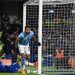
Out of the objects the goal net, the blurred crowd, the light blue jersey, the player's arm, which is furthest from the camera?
the blurred crowd

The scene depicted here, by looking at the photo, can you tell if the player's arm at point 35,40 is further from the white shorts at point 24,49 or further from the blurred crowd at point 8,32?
the blurred crowd at point 8,32

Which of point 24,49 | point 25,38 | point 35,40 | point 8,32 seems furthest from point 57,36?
point 8,32

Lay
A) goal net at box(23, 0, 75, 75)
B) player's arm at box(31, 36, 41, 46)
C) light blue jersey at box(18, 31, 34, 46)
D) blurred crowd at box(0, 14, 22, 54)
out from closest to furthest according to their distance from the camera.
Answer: player's arm at box(31, 36, 41, 46) < light blue jersey at box(18, 31, 34, 46) < goal net at box(23, 0, 75, 75) < blurred crowd at box(0, 14, 22, 54)

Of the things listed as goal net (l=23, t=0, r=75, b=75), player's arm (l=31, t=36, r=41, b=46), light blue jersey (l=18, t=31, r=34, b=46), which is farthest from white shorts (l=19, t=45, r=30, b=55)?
goal net (l=23, t=0, r=75, b=75)

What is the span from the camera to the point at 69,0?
15.9m

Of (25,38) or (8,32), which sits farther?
(8,32)

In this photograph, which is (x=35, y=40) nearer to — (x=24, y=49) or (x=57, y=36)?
(x=24, y=49)

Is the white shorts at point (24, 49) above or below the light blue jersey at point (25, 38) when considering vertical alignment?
below

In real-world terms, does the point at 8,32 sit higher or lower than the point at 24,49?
higher

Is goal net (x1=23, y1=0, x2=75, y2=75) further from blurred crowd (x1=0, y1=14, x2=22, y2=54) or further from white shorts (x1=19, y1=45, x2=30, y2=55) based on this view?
blurred crowd (x1=0, y1=14, x2=22, y2=54)

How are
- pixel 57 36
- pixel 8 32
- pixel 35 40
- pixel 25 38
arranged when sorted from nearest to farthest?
pixel 35 40, pixel 25 38, pixel 57 36, pixel 8 32

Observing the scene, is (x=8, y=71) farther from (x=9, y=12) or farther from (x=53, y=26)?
(x=9, y=12)

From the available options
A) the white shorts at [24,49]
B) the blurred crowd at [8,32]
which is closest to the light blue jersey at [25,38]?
the white shorts at [24,49]

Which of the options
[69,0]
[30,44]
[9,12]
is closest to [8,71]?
[30,44]
